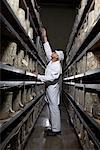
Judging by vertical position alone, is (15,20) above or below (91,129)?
above

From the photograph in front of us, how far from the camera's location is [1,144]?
1890 millimetres

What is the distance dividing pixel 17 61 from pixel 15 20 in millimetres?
651

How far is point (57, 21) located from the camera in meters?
9.64

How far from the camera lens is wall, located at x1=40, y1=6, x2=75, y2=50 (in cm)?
927

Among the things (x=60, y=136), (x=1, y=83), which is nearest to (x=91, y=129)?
(x=1, y=83)

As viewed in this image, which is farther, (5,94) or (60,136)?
(60,136)

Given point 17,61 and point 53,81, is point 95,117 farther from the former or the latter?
point 53,81

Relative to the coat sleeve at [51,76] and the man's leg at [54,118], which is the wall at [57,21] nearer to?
the coat sleeve at [51,76]

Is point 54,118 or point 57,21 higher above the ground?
point 57,21

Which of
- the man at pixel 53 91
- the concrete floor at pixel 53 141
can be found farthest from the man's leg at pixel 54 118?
the concrete floor at pixel 53 141

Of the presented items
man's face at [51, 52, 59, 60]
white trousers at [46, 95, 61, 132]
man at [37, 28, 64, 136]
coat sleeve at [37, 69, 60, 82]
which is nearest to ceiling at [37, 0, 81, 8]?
man's face at [51, 52, 59, 60]

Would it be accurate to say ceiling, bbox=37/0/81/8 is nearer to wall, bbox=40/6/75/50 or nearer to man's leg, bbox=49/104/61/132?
wall, bbox=40/6/75/50

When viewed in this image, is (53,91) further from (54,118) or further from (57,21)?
(57,21)

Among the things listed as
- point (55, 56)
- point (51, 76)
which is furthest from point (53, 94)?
point (55, 56)
